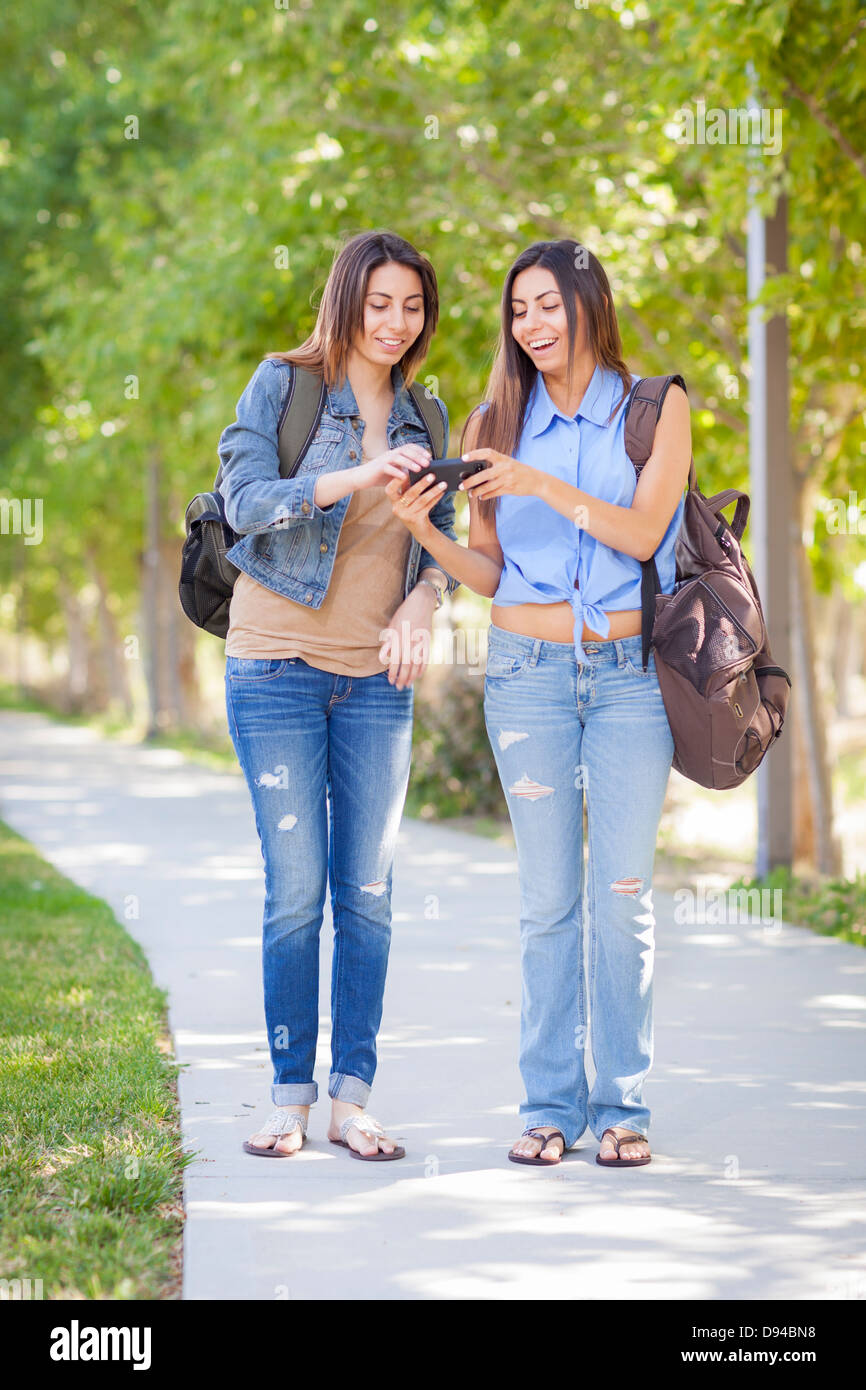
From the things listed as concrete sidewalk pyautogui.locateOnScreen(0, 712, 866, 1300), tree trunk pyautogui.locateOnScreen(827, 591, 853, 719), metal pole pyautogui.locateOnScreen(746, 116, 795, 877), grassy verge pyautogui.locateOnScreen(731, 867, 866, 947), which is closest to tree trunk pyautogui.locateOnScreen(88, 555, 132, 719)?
tree trunk pyautogui.locateOnScreen(827, 591, 853, 719)

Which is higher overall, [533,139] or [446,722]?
[533,139]

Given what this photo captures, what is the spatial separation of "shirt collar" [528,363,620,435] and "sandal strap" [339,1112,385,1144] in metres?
1.79

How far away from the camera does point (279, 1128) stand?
3758 mm

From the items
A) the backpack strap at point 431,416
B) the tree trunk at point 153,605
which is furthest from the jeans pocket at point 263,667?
the tree trunk at point 153,605

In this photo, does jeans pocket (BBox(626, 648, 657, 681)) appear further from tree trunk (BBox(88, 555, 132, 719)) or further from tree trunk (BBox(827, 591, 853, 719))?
tree trunk (BBox(88, 555, 132, 719))

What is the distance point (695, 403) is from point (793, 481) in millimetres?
1072

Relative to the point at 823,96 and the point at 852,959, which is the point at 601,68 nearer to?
the point at 823,96

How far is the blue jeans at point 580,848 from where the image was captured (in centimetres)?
361

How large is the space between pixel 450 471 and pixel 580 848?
102 centimetres

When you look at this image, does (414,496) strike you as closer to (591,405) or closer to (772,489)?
(591,405)

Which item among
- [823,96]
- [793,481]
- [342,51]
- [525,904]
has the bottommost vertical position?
[525,904]

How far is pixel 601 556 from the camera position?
3.64 m
